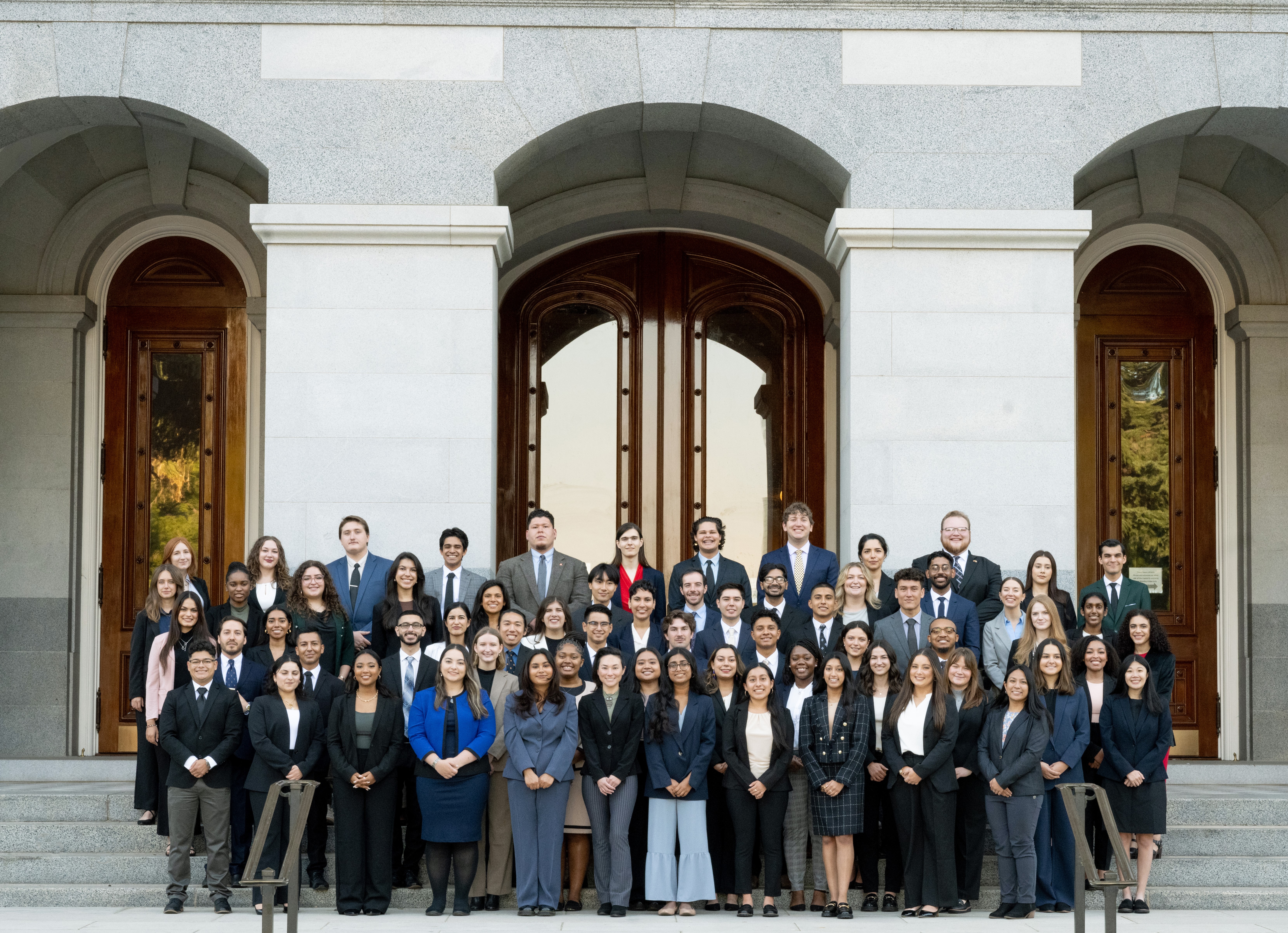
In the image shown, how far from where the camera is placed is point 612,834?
8969 mm

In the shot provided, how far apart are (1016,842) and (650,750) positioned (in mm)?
2274

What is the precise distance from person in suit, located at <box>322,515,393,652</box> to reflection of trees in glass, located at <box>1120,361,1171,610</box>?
22.6 ft

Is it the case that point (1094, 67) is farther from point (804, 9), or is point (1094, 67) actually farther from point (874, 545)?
point (874, 545)

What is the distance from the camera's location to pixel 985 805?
9.02m

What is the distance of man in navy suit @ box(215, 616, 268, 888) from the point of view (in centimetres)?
906

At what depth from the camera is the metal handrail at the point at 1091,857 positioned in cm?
730

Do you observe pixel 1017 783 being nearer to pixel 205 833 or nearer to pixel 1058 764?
pixel 1058 764

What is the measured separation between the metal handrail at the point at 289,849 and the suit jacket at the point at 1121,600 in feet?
17.0

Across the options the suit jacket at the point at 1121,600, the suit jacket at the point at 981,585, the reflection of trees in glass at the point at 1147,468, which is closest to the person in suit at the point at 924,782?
the suit jacket at the point at 981,585

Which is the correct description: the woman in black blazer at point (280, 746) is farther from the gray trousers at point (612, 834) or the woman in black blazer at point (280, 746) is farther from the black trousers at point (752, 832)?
the black trousers at point (752, 832)

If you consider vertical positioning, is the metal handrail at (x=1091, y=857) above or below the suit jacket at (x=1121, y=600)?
below

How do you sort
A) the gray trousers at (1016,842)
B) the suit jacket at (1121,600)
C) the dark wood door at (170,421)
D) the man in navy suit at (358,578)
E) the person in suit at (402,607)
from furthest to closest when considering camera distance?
the dark wood door at (170,421)
the suit jacket at (1121,600)
the man in navy suit at (358,578)
the person in suit at (402,607)
the gray trousers at (1016,842)

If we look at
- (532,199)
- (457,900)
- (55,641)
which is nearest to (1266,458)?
(532,199)

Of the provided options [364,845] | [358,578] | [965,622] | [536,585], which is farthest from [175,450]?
[965,622]
